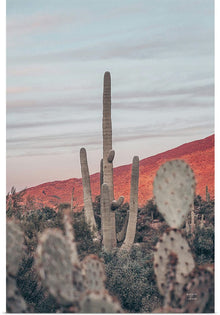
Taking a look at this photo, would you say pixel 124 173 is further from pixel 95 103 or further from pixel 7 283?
pixel 7 283

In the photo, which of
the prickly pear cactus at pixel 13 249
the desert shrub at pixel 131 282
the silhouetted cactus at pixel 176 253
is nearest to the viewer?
the silhouetted cactus at pixel 176 253

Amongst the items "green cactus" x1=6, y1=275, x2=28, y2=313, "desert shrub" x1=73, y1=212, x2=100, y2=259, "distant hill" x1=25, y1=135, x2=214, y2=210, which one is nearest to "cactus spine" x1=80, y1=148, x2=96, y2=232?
"desert shrub" x1=73, y1=212, x2=100, y2=259

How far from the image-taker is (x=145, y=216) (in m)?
21.5

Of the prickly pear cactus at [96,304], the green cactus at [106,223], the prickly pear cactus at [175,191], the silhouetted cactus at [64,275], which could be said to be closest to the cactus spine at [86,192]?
the green cactus at [106,223]

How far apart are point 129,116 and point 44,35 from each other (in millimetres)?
6339

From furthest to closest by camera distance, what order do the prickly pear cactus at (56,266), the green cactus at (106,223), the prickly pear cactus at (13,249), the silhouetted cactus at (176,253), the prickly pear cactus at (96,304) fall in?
1. the green cactus at (106,223)
2. the prickly pear cactus at (13,249)
3. the silhouetted cactus at (176,253)
4. the prickly pear cactus at (56,266)
5. the prickly pear cactus at (96,304)

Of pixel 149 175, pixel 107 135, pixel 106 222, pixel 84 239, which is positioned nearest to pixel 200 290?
pixel 84 239

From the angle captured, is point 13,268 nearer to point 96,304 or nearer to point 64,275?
point 64,275

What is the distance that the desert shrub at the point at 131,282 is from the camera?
10273 millimetres

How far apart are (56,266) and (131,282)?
20.3ft

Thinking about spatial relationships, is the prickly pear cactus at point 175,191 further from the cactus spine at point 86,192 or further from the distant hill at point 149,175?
the distant hill at point 149,175

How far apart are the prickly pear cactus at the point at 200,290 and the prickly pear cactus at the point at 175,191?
0.64 m

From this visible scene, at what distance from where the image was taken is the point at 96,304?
14.8 feet

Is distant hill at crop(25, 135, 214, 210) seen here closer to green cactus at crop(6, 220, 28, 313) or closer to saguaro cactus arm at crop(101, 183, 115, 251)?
saguaro cactus arm at crop(101, 183, 115, 251)
